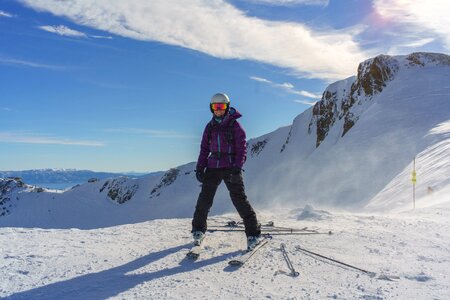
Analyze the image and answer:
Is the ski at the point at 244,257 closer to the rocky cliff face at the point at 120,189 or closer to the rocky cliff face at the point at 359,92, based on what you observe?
the rocky cliff face at the point at 359,92

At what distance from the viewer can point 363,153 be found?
76.5 feet

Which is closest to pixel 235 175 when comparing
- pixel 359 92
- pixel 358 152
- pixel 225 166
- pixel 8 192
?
pixel 225 166

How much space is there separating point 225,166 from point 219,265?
1.57 meters

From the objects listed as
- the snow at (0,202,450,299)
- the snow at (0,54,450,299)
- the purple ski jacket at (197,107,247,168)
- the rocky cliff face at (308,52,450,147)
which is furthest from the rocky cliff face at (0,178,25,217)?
the purple ski jacket at (197,107,247,168)

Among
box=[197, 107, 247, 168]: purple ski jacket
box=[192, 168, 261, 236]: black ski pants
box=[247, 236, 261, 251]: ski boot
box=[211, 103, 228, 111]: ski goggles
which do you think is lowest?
box=[247, 236, 261, 251]: ski boot

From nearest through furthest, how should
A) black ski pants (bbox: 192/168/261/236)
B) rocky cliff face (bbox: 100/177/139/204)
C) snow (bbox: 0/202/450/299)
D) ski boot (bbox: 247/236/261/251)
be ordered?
1. snow (bbox: 0/202/450/299)
2. ski boot (bbox: 247/236/261/251)
3. black ski pants (bbox: 192/168/261/236)
4. rocky cliff face (bbox: 100/177/139/204)

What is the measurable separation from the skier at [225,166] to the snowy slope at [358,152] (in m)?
7.19

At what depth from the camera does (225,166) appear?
5898mm

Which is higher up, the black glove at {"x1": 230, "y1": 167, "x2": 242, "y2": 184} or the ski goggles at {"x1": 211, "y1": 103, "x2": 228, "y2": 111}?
the ski goggles at {"x1": 211, "y1": 103, "x2": 228, "y2": 111}

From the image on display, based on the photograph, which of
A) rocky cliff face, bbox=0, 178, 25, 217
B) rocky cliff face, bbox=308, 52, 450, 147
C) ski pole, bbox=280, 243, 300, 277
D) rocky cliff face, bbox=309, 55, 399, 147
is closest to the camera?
ski pole, bbox=280, 243, 300, 277

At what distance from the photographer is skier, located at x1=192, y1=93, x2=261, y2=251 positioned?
19.0 feet

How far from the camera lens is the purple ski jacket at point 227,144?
231 inches

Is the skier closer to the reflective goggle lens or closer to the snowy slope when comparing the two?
the reflective goggle lens

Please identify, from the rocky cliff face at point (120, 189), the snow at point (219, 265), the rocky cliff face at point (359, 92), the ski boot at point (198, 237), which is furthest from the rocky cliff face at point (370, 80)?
the rocky cliff face at point (120, 189)
